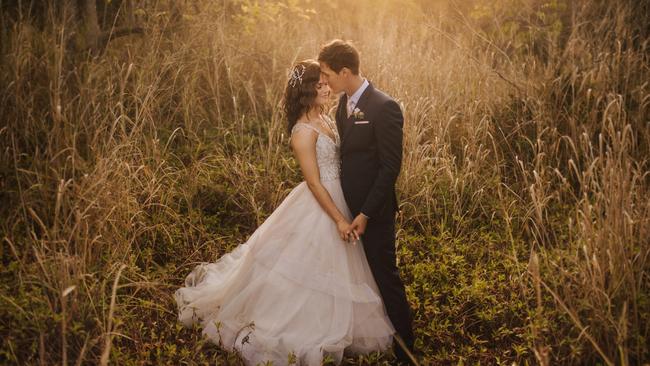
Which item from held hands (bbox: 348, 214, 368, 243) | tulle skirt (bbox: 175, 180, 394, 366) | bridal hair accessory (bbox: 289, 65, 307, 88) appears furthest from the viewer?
bridal hair accessory (bbox: 289, 65, 307, 88)

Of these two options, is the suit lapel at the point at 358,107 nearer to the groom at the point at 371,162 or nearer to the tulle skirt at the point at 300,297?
the groom at the point at 371,162

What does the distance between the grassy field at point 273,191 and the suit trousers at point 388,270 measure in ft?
0.81

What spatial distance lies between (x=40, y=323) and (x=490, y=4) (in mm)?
7639

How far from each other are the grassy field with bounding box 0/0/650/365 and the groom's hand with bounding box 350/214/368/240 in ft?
2.46

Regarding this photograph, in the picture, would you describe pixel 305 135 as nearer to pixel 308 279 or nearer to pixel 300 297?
pixel 308 279

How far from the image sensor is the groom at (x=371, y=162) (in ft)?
8.96

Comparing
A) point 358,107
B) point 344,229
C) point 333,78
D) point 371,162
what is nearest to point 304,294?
point 344,229

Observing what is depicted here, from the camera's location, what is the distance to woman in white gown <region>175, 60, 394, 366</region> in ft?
9.80

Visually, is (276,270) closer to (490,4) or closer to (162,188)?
(162,188)

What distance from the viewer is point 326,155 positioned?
307 centimetres

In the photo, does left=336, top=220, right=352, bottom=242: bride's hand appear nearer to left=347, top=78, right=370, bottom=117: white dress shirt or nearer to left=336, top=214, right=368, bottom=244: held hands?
left=336, top=214, right=368, bottom=244: held hands

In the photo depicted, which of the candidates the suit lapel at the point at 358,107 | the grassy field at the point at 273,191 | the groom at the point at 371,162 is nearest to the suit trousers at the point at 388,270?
the groom at the point at 371,162

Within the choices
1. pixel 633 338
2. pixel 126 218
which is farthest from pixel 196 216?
pixel 633 338

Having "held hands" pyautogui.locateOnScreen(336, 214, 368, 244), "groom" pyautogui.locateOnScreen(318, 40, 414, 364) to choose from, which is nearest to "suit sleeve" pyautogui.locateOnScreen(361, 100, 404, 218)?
"groom" pyautogui.locateOnScreen(318, 40, 414, 364)
